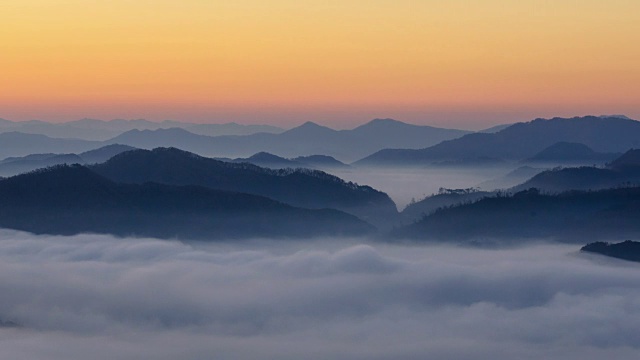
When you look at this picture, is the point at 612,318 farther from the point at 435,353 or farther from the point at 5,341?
the point at 5,341

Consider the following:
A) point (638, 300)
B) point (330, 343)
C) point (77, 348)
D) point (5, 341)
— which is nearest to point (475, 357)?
point (330, 343)

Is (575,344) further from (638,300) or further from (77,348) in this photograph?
(77,348)

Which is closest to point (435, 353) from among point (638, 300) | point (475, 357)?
point (475, 357)

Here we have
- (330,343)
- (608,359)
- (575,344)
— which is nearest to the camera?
(608,359)

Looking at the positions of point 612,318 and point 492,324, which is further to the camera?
point 492,324

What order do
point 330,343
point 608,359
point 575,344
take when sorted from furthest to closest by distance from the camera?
point 330,343, point 575,344, point 608,359

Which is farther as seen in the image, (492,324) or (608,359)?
(492,324)

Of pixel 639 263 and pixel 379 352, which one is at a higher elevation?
pixel 639 263

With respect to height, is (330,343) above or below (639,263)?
below
